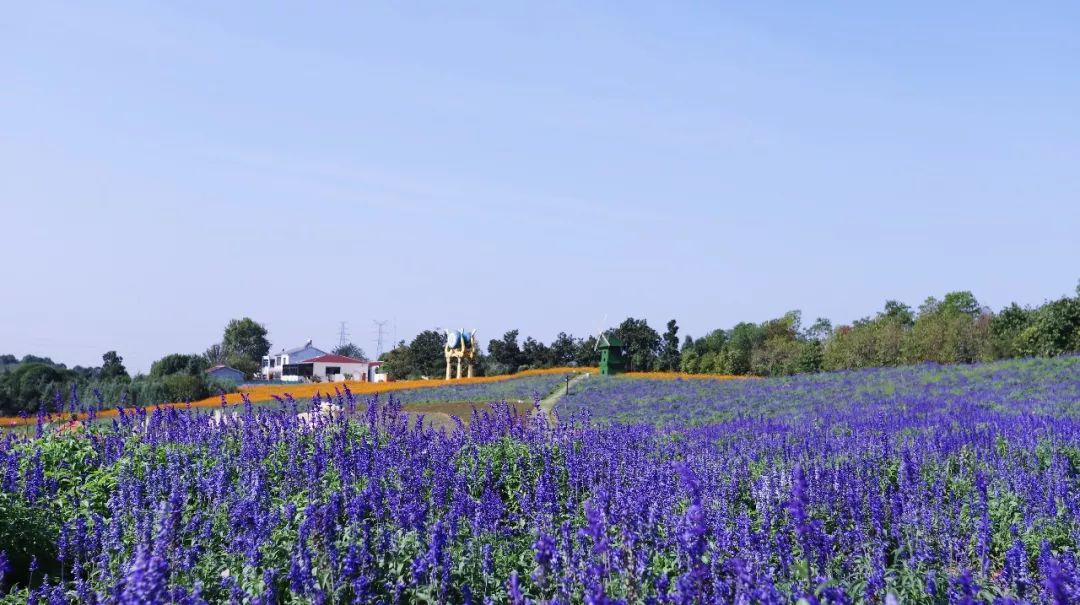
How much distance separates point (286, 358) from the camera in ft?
354

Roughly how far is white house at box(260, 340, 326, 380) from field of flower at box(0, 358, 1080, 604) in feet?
304

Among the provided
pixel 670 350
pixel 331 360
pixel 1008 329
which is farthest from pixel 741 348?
pixel 331 360

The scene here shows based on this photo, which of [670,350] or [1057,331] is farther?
[670,350]

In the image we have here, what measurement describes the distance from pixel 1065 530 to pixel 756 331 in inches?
2674

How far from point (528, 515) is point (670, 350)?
58.3 metres

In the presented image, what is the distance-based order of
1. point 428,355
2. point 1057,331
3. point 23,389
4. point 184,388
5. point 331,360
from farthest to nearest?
point 331,360 → point 428,355 → point 1057,331 → point 184,388 → point 23,389

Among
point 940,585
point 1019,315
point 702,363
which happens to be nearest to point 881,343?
point 1019,315

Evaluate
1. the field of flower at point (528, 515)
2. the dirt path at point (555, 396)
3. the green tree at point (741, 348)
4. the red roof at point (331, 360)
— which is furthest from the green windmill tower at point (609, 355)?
the red roof at point (331, 360)

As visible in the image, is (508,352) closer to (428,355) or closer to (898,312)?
(428,355)

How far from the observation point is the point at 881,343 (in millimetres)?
49094

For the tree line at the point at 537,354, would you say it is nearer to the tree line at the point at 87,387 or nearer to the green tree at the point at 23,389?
the tree line at the point at 87,387

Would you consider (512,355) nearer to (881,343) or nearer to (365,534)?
(881,343)

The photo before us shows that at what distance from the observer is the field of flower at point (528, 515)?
17.0 ft

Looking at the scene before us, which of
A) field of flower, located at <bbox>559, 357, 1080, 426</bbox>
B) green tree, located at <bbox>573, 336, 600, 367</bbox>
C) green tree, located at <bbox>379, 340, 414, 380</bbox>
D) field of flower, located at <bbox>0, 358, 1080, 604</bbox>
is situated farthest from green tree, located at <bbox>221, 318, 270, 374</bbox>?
field of flower, located at <bbox>0, 358, 1080, 604</bbox>
